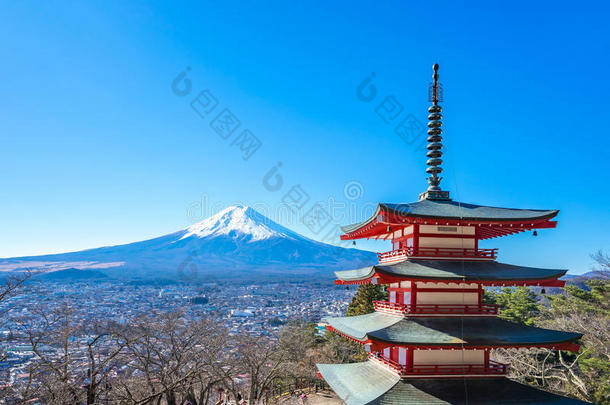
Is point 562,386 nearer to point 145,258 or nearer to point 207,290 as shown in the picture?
point 207,290

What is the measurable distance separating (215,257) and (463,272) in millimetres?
108207

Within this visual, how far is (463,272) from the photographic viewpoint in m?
10.7

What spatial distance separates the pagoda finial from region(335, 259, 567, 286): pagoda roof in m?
2.47

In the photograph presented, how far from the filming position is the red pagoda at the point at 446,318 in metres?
10.0

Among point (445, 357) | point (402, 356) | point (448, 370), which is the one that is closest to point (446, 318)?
point (445, 357)

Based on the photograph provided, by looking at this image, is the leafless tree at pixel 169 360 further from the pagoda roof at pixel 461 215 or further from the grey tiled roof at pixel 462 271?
the pagoda roof at pixel 461 215

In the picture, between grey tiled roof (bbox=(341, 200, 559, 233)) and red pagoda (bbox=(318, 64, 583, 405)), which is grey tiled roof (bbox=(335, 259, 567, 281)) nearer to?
red pagoda (bbox=(318, 64, 583, 405))

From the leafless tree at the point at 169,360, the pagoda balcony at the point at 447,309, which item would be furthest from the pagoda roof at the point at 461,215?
the leafless tree at the point at 169,360

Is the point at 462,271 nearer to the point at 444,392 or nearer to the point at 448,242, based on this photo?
the point at 448,242

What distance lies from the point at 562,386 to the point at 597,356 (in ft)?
8.28

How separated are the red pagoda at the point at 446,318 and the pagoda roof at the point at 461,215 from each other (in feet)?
0.09

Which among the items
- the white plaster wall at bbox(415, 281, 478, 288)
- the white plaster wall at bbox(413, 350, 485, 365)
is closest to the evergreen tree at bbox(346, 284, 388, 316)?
the white plaster wall at bbox(413, 350, 485, 365)

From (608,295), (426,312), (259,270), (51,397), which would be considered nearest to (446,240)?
(426,312)

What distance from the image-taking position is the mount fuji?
99938 millimetres
